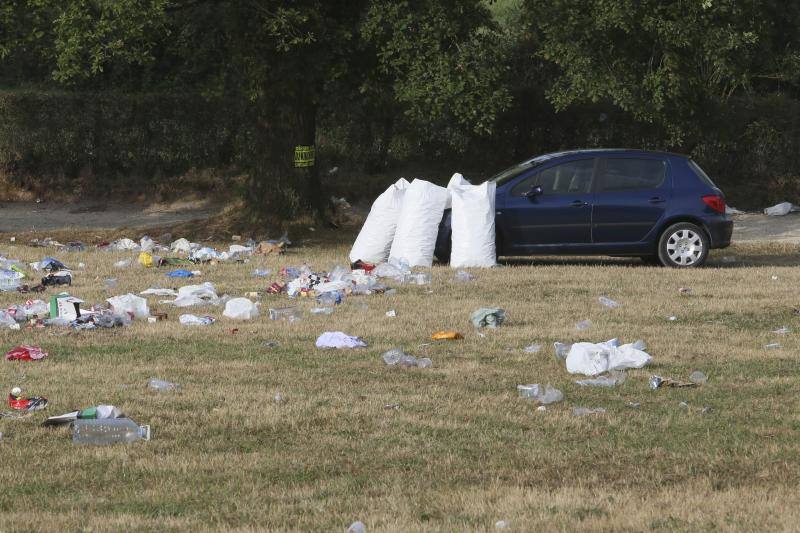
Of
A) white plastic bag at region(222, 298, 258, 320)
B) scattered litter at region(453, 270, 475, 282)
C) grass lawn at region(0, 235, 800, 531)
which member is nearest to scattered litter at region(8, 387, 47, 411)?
grass lawn at region(0, 235, 800, 531)

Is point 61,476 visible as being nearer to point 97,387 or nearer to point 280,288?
point 97,387

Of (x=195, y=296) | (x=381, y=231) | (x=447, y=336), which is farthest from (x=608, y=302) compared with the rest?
(x=381, y=231)

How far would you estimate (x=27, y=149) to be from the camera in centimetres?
2611

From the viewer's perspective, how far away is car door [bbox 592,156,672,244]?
15047 millimetres

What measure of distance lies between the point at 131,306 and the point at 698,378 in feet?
16.8

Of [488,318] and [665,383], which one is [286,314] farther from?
[665,383]

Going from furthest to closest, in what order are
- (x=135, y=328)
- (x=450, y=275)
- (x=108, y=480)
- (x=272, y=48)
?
(x=272, y=48) < (x=450, y=275) < (x=135, y=328) < (x=108, y=480)

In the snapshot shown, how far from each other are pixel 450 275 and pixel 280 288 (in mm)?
2017

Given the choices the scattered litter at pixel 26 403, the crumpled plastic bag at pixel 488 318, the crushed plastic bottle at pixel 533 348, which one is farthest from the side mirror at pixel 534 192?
the scattered litter at pixel 26 403

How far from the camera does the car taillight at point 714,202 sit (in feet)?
50.1

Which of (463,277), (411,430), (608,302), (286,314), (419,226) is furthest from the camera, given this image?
(419,226)

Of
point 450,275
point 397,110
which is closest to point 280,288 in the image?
point 450,275

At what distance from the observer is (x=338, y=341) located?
9789 mm

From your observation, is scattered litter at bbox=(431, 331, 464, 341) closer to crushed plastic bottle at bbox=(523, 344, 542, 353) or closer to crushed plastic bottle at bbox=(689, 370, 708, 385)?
crushed plastic bottle at bbox=(523, 344, 542, 353)
